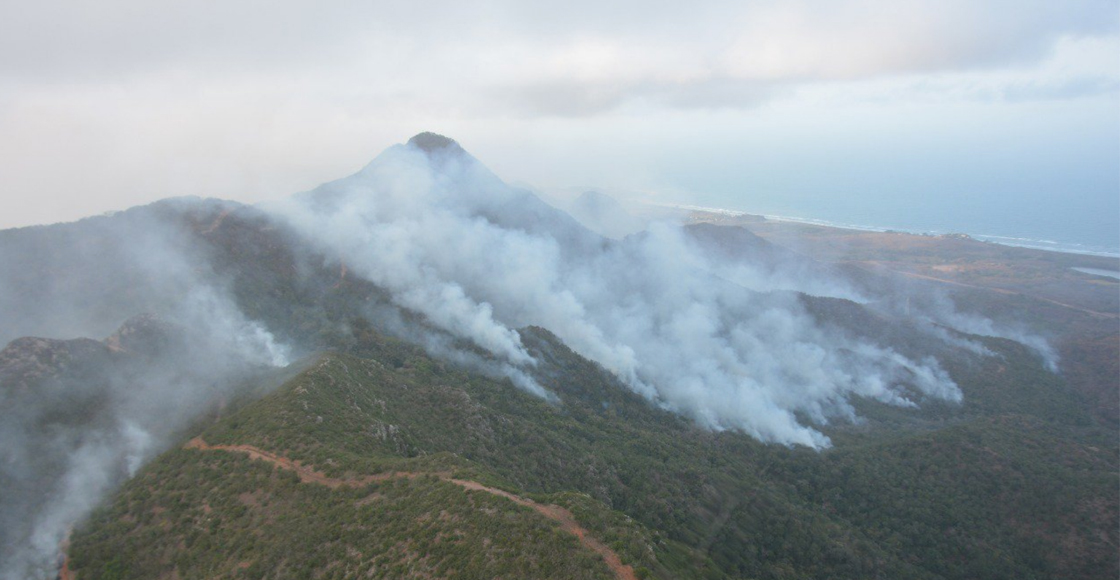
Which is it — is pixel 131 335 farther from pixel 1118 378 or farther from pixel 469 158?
pixel 1118 378

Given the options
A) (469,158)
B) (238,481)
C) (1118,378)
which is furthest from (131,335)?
(1118,378)

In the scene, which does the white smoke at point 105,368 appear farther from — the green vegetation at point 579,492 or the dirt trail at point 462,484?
the dirt trail at point 462,484

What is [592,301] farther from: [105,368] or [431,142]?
[105,368]

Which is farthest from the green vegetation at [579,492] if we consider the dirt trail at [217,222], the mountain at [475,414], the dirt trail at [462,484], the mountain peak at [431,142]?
the mountain peak at [431,142]

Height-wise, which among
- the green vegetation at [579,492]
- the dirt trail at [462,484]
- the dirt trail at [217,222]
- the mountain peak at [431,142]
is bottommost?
the green vegetation at [579,492]

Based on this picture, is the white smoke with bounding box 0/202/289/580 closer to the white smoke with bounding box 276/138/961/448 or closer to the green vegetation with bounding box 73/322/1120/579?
the green vegetation with bounding box 73/322/1120/579
